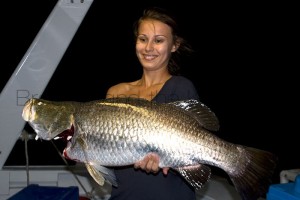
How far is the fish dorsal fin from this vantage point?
2619 millimetres

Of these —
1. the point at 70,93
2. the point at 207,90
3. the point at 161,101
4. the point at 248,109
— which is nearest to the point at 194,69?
the point at 207,90

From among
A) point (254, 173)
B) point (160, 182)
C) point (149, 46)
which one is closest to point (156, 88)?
point (149, 46)

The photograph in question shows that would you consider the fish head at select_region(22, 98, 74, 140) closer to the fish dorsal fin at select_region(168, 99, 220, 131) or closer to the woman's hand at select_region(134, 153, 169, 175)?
the woman's hand at select_region(134, 153, 169, 175)

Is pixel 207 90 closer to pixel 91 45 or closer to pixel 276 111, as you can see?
pixel 276 111

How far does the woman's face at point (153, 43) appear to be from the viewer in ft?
9.39

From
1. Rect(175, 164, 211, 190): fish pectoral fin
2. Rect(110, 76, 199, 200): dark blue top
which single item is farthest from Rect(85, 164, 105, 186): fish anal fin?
Rect(175, 164, 211, 190): fish pectoral fin

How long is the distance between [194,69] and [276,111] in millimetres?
9759

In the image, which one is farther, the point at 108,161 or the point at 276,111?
the point at 276,111

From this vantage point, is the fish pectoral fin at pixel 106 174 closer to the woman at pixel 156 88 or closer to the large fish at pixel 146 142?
the large fish at pixel 146 142

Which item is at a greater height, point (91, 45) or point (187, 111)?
point (187, 111)

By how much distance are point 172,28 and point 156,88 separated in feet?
1.63

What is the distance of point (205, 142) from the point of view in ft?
8.18

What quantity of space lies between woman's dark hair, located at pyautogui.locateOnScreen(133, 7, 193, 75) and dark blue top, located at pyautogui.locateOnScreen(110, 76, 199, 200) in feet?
1.41

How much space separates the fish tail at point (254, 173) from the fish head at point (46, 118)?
119cm
